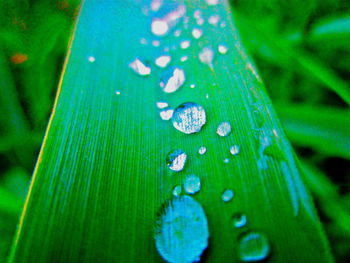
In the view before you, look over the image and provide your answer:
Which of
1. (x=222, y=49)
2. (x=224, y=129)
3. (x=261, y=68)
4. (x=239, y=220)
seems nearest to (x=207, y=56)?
(x=222, y=49)

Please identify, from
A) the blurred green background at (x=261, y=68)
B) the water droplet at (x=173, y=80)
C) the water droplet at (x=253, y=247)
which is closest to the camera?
the water droplet at (x=253, y=247)

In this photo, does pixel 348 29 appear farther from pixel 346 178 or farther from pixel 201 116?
pixel 201 116

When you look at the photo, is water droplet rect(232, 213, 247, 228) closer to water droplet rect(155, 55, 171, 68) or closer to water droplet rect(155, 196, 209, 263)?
water droplet rect(155, 196, 209, 263)

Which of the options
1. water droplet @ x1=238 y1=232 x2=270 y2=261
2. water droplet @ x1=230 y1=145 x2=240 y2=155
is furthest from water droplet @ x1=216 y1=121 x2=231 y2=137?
water droplet @ x1=238 y1=232 x2=270 y2=261

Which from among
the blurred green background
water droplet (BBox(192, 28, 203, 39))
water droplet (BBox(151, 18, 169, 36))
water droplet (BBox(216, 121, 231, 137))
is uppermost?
the blurred green background

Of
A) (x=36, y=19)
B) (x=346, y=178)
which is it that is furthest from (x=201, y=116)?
(x=36, y=19)

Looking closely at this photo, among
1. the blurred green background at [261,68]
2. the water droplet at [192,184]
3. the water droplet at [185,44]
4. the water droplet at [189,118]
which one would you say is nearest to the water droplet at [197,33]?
the water droplet at [185,44]

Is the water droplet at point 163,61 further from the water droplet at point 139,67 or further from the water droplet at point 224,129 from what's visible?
the water droplet at point 224,129
